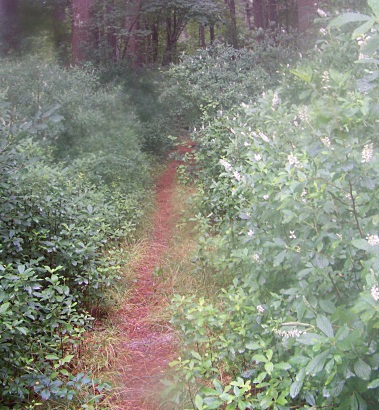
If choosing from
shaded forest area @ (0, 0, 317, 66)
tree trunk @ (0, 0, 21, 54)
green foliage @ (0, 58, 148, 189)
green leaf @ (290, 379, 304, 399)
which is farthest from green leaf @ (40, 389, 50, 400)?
tree trunk @ (0, 0, 21, 54)

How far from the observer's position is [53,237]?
171 inches

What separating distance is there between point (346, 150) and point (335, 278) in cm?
70

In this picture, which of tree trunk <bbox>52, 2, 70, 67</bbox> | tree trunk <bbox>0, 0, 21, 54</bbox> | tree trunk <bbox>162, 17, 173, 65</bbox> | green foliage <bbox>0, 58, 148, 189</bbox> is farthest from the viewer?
tree trunk <bbox>162, 17, 173, 65</bbox>

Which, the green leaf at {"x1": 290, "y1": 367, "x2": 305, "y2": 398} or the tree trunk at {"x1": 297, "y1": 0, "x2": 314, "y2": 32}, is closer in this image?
the green leaf at {"x1": 290, "y1": 367, "x2": 305, "y2": 398}

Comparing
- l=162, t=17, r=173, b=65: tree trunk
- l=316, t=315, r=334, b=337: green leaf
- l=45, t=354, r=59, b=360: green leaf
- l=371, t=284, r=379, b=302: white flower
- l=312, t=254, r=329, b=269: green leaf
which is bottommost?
l=45, t=354, r=59, b=360: green leaf

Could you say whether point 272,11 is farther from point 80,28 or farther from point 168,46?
point 80,28

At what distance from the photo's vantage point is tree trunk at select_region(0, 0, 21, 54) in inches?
575

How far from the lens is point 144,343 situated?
14.1ft

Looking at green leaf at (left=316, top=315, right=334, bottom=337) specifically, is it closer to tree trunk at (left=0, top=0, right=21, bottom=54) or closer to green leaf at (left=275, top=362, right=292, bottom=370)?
green leaf at (left=275, top=362, right=292, bottom=370)

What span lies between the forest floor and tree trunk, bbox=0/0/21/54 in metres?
10.6

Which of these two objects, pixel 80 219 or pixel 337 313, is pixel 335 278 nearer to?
pixel 337 313

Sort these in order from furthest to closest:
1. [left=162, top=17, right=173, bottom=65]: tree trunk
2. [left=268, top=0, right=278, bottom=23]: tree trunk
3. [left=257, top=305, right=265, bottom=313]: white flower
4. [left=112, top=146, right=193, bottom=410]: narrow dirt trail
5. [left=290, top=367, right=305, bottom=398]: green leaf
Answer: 1. [left=268, top=0, right=278, bottom=23]: tree trunk
2. [left=162, top=17, right=173, bottom=65]: tree trunk
3. [left=112, top=146, right=193, bottom=410]: narrow dirt trail
4. [left=257, top=305, right=265, bottom=313]: white flower
5. [left=290, top=367, right=305, bottom=398]: green leaf

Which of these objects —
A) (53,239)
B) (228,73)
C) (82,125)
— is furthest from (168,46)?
(53,239)

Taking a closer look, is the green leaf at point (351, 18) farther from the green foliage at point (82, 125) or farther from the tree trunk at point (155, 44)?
the tree trunk at point (155, 44)
